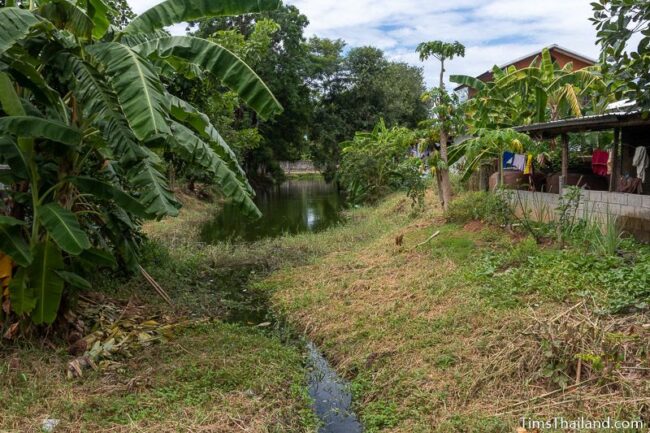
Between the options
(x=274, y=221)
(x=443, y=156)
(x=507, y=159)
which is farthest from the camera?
(x=274, y=221)

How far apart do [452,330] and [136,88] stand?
4.10m

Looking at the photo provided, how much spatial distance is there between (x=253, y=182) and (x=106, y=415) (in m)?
27.6

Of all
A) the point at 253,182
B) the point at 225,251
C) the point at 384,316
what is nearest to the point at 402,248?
the point at 384,316

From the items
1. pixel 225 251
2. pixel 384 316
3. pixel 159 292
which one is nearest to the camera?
pixel 384 316

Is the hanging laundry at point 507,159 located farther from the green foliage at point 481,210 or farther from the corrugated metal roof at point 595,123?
the green foliage at point 481,210

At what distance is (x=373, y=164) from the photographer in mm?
19906

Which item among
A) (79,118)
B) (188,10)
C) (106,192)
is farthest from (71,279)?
(188,10)

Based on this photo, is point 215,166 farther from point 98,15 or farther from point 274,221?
point 274,221

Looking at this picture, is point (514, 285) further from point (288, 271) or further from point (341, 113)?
point (341, 113)

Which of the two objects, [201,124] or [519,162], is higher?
[201,124]

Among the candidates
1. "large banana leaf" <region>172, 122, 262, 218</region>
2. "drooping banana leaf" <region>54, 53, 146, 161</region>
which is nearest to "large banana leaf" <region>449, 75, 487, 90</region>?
"large banana leaf" <region>172, 122, 262, 218</region>

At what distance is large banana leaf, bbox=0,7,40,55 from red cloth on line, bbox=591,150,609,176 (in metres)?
11.0

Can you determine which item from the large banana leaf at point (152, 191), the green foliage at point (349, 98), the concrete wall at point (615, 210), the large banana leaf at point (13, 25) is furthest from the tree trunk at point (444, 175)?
the green foliage at point (349, 98)

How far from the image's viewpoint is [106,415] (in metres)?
4.10
